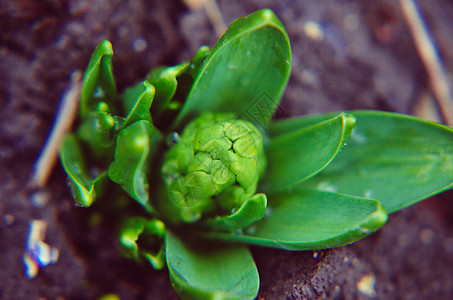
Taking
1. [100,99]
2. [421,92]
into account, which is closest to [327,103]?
[421,92]

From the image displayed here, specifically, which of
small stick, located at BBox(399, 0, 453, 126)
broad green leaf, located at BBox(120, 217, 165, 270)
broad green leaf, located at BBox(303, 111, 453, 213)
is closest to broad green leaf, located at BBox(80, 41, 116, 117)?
broad green leaf, located at BBox(120, 217, 165, 270)

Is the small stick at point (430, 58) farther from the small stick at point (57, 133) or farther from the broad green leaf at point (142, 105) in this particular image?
the small stick at point (57, 133)

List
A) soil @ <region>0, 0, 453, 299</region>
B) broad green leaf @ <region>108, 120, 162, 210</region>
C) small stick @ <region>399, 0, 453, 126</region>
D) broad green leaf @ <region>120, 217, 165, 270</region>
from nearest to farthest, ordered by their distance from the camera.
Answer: broad green leaf @ <region>108, 120, 162, 210</region> → broad green leaf @ <region>120, 217, 165, 270</region> → soil @ <region>0, 0, 453, 299</region> → small stick @ <region>399, 0, 453, 126</region>

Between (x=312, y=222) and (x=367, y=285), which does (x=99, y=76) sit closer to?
(x=312, y=222)

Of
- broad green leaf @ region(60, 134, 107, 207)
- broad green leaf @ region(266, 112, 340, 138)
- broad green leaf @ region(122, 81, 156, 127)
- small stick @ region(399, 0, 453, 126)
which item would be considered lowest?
small stick @ region(399, 0, 453, 126)

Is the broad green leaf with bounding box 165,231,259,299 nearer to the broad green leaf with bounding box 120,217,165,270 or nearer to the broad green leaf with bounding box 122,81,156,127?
the broad green leaf with bounding box 120,217,165,270

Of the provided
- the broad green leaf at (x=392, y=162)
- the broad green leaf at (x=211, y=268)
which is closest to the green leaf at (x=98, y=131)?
the broad green leaf at (x=211, y=268)

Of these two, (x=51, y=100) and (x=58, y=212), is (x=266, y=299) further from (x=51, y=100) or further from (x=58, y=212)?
(x=51, y=100)
